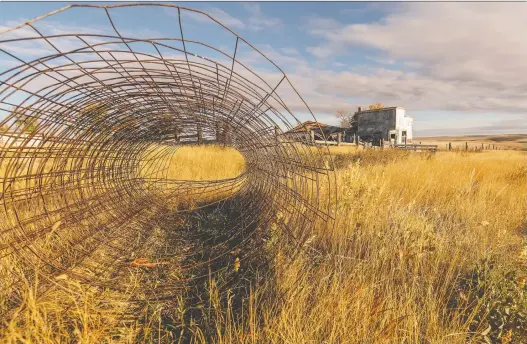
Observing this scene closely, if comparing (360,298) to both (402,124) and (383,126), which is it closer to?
(383,126)

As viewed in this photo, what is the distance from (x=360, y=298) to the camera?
5.27ft

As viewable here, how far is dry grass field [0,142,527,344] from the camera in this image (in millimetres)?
1457

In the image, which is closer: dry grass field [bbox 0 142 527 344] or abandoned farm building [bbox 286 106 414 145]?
dry grass field [bbox 0 142 527 344]

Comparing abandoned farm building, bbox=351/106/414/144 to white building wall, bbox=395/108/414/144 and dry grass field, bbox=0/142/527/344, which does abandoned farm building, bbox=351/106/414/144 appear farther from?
dry grass field, bbox=0/142/527/344

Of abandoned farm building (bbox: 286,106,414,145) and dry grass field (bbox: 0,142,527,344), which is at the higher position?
abandoned farm building (bbox: 286,106,414,145)

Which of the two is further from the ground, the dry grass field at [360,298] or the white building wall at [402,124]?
the white building wall at [402,124]

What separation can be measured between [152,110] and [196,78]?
3.75 feet

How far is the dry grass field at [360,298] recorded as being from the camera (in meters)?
1.46

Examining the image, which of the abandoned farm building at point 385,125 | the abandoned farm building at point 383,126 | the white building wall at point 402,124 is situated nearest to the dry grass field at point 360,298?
the abandoned farm building at point 383,126

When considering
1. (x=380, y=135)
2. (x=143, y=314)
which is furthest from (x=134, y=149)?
(x=380, y=135)

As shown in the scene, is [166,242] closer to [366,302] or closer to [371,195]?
[366,302]

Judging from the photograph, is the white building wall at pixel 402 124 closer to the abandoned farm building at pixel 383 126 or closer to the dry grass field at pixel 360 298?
the abandoned farm building at pixel 383 126

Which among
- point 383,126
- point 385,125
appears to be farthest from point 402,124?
point 383,126

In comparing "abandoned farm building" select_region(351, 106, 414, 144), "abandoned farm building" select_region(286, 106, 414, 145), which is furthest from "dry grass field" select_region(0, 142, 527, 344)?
"abandoned farm building" select_region(351, 106, 414, 144)
